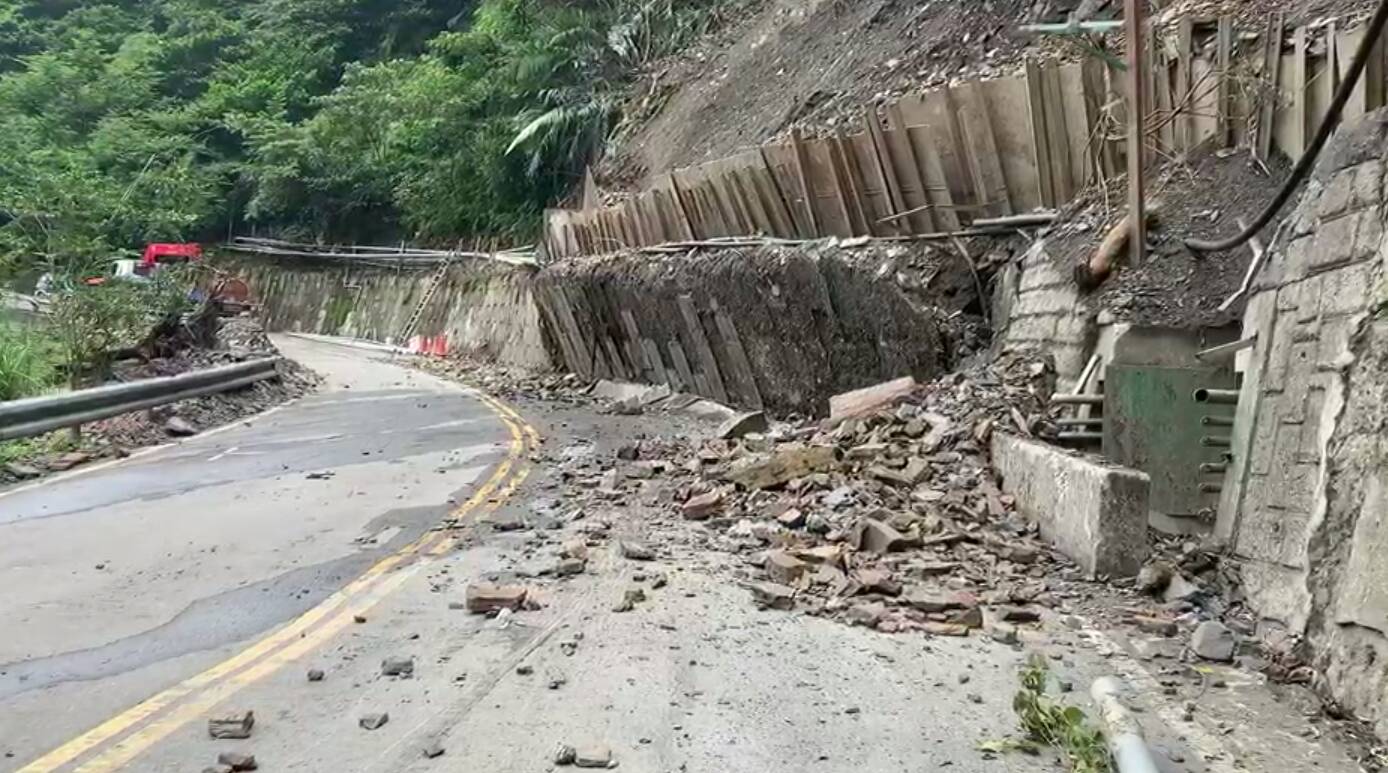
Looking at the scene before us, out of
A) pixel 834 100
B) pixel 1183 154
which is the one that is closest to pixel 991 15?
pixel 834 100

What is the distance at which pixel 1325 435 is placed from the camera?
5.37 meters

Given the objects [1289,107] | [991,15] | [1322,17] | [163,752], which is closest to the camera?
[163,752]

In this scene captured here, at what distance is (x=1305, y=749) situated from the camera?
14.2ft

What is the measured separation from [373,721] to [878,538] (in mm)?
3716

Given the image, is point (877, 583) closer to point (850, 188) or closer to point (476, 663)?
point (476, 663)

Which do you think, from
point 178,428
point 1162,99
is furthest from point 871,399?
point 178,428

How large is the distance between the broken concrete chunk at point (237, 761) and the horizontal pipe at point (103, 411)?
26.7 feet

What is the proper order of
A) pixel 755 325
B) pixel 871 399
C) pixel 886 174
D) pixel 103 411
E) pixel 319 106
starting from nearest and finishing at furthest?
pixel 871 399, pixel 103 411, pixel 886 174, pixel 755 325, pixel 319 106

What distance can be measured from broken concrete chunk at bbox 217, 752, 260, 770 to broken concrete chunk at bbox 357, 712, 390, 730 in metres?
0.46

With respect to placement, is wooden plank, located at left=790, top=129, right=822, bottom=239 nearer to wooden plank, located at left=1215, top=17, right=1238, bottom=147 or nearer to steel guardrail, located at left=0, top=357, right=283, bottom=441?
wooden plank, located at left=1215, top=17, right=1238, bottom=147

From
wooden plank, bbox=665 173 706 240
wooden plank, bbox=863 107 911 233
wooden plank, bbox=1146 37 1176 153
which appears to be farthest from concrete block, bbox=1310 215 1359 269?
wooden plank, bbox=665 173 706 240

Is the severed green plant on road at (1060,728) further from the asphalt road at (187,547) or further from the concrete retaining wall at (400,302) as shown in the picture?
the concrete retaining wall at (400,302)

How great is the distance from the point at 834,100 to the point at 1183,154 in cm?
1115

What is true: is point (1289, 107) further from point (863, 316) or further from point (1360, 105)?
point (863, 316)
